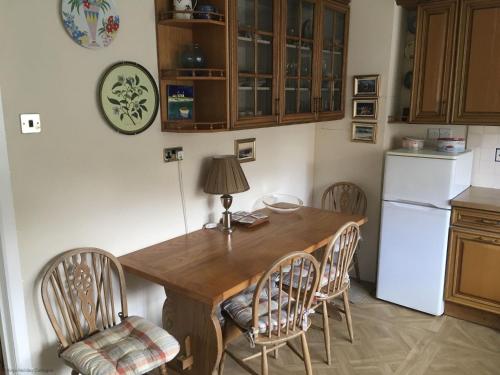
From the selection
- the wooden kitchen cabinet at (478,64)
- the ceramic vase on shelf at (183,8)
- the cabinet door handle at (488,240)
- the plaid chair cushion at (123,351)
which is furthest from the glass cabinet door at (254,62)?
the cabinet door handle at (488,240)

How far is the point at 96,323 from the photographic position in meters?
2.15

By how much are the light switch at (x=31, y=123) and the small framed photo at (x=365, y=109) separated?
244 centimetres

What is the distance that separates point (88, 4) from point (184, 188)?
1131mm

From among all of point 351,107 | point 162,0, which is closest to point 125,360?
point 162,0

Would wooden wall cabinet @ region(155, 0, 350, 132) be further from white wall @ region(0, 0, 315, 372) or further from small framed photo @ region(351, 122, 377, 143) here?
small framed photo @ region(351, 122, 377, 143)

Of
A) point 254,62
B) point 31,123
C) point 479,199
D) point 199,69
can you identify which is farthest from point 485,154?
point 31,123

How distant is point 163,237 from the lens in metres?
2.56

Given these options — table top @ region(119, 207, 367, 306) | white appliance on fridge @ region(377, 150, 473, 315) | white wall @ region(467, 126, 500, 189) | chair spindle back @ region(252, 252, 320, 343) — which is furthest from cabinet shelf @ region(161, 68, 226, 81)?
white wall @ region(467, 126, 500, 189)

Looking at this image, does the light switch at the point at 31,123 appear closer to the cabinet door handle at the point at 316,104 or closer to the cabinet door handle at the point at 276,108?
the cabinet door handle at the point at 276,108

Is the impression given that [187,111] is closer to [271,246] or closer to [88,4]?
[88,4]

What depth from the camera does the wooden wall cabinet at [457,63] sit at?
287 centimetres

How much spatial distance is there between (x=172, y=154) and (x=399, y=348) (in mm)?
1874

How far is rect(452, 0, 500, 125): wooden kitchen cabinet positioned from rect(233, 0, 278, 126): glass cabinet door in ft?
4.42

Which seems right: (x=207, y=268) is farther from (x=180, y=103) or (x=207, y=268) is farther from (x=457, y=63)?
(x=457, y=63)
